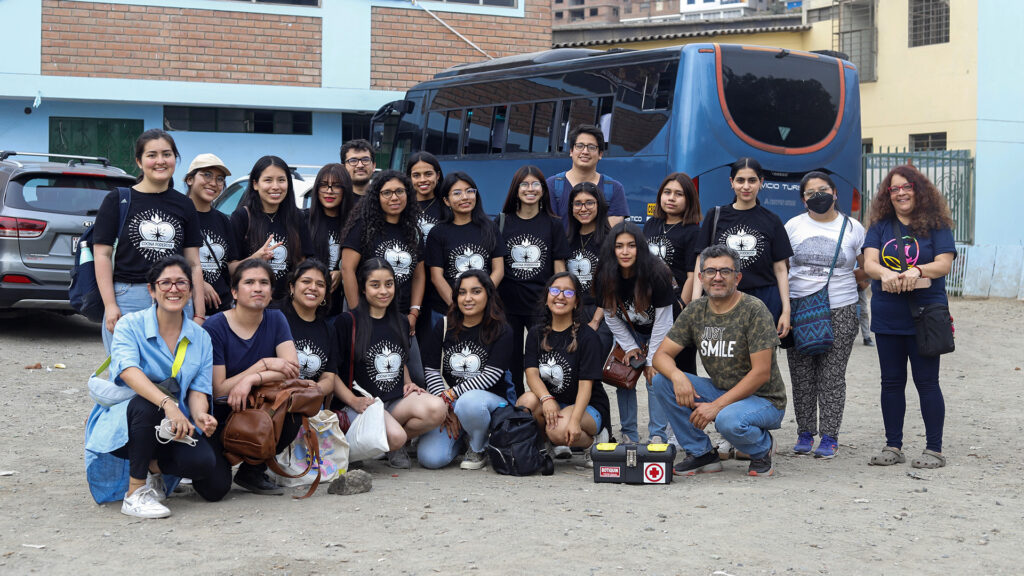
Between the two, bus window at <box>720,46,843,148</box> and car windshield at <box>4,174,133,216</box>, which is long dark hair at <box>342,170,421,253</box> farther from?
bus window at <box>720,46,843,148</box>

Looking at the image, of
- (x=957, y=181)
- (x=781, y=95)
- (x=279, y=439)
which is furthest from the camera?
(x=957, y=181)

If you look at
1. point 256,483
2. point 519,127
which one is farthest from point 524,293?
point 519,127

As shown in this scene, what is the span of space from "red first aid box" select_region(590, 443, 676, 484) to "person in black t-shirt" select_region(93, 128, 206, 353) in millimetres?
2209

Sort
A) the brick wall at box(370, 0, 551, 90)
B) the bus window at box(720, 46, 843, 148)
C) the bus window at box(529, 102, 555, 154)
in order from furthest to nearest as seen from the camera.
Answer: the brick wall at box(370, 0, 551, 90), the bus window at box(529, 102, 555, 154), the bus window at box(720, 46, 843, 148)

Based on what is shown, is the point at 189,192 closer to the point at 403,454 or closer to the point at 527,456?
the point at 403,454

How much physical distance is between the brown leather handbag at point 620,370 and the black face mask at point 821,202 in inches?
49.6

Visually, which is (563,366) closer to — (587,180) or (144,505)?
(587,180)

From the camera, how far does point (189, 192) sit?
252 inches

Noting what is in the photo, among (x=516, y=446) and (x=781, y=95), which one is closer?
(x=516, y=446)

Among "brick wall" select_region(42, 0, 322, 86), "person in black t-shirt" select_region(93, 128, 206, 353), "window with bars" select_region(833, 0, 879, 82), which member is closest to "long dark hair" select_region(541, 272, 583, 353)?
"person in black t-shirt" select_region(93, 128, 206, 353)

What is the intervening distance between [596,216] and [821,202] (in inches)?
51.7

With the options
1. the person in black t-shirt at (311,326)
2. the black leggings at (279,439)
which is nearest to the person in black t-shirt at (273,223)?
the person in black t-shirt at (311,326)

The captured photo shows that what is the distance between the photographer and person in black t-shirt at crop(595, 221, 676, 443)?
642cm

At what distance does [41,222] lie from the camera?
10.1 metres
